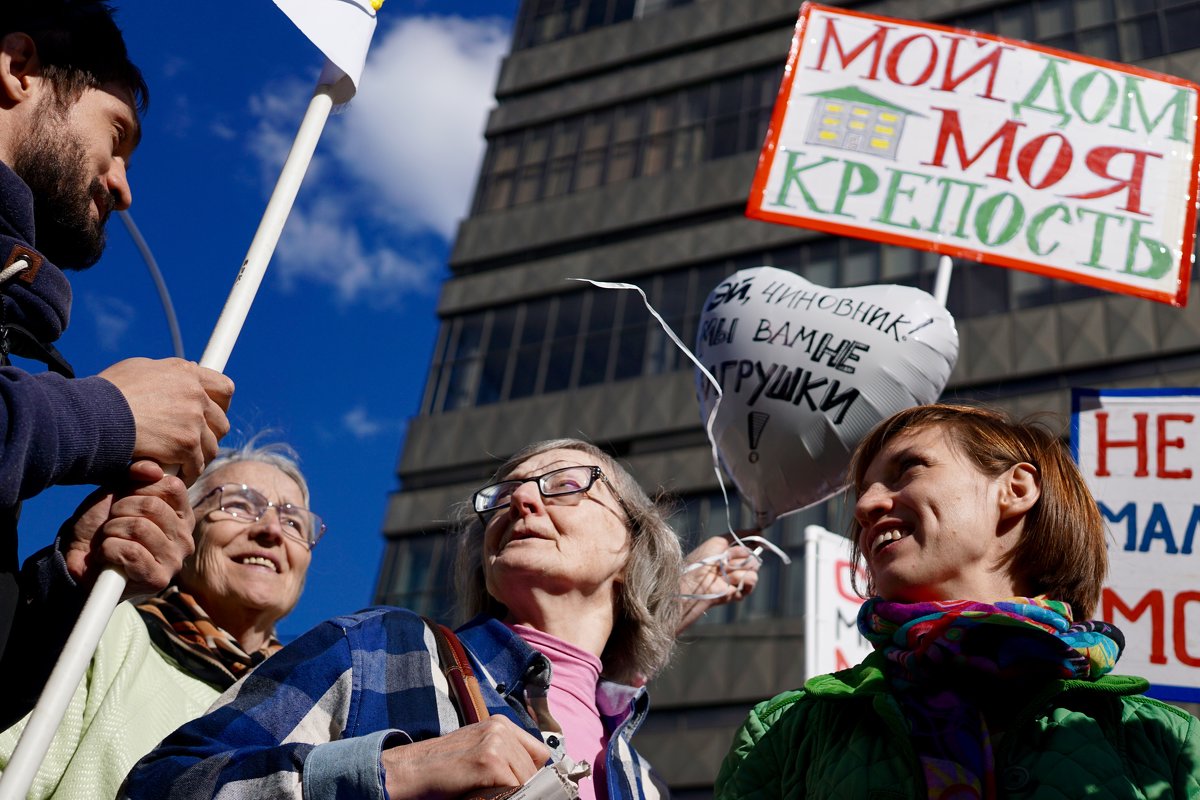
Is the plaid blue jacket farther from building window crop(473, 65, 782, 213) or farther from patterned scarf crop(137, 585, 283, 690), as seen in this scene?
building window crop(473, 65, 782, 213)

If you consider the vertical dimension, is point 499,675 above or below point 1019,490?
below

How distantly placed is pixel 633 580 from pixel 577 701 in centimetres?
43

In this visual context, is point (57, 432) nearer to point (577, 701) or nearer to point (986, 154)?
point (577, 701)

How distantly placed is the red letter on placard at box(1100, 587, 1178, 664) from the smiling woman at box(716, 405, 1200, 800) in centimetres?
122

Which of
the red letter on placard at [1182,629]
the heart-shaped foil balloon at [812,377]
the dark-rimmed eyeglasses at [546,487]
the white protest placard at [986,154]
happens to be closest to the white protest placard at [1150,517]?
the red letter on placard at [1182,629]

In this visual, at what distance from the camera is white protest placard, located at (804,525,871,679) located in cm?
477

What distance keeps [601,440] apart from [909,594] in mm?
19651

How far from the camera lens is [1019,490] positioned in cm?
258

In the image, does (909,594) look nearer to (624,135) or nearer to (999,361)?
(999,361)

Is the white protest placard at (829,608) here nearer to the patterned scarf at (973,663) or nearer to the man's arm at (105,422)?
the patterned scarf at (973,663)

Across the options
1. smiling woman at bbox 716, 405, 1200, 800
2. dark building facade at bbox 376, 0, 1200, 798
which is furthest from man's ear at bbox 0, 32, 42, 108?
dark building facade at bbox 376, 0, 1200, 798

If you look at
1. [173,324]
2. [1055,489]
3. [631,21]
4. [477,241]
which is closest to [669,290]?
[477,241]

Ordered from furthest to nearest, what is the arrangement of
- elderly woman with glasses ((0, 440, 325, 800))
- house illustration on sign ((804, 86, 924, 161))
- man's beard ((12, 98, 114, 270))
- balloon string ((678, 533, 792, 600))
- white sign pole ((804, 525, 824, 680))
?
white sign pole ((804, 525, 824, 680)) < house illustration on sign ((804, 86, 924, 161)) < balloon string ((678, 533, 792, 600)) < elderly woman with glasses ((0, 440, 325, 800)) < man's beard ((12, 98, 114, 270))

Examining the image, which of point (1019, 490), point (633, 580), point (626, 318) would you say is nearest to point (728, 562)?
point (633, 580)
